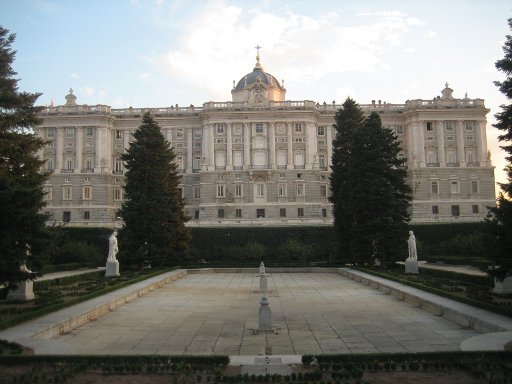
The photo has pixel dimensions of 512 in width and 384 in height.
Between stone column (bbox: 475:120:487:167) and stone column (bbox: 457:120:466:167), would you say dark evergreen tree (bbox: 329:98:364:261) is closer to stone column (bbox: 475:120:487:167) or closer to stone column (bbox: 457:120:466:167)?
stone column (bbox: 457:120:466:167)

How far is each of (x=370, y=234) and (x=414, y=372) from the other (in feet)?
87.2

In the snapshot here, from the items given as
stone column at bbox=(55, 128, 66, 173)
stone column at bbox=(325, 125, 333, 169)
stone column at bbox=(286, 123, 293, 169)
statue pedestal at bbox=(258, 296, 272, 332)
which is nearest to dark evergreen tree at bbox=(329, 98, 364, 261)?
statue pedestal at bbox=(258, 296, 272, 332)

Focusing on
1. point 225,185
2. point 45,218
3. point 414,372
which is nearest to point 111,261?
point 45,218

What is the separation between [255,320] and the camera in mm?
17172

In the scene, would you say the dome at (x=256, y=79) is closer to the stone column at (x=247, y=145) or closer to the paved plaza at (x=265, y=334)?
the stone column at (x=247, y=145)

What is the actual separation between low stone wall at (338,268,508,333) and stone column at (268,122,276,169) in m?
53.1

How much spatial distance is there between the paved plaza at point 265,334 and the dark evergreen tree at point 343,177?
63.1 ft

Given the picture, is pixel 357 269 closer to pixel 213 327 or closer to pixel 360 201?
pixel 360 201

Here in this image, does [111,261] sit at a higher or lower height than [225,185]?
lower

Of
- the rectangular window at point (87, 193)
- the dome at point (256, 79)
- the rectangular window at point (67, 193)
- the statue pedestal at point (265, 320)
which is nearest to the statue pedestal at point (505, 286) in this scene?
the statue pedestal at point (265, 320)

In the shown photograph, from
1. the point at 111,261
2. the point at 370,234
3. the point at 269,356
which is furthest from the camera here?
the point at 370,234

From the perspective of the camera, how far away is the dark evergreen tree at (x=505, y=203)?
1559cm

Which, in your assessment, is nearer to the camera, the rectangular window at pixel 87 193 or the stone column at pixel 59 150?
the rectangular window at pixel 87 193

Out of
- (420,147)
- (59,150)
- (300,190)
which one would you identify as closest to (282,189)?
(300,190)
